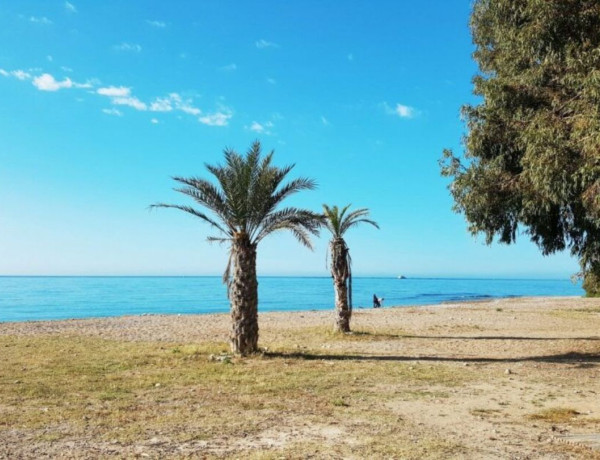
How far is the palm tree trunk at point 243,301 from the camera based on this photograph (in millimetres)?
14648

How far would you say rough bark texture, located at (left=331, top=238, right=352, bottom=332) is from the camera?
20375mm

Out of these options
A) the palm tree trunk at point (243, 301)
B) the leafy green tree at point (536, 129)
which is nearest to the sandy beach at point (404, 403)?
the palm tree trunk at point (243, 301)

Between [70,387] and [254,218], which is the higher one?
[254,218]

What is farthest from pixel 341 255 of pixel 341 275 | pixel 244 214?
pixel 244 214

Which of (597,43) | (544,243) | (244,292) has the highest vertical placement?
(597,43)

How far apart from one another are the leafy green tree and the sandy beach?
4026 millimetres

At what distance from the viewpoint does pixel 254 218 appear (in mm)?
14977

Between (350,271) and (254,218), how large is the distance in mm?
6732

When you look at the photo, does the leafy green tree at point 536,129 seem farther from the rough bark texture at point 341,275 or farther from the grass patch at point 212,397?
the rough bark texture at point 341,275

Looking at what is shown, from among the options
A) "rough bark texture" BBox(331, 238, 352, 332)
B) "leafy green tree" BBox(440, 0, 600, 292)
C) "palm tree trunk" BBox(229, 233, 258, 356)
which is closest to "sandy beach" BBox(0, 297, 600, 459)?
"palm tree trunk" BBox(229, 233, 258, 356)

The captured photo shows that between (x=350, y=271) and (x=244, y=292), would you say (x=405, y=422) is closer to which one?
(x=244, y=292)

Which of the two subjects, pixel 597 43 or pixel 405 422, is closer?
pixel 405 422

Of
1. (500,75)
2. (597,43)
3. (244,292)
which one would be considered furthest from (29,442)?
(500,75)

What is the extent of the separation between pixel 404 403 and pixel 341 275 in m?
11.2
